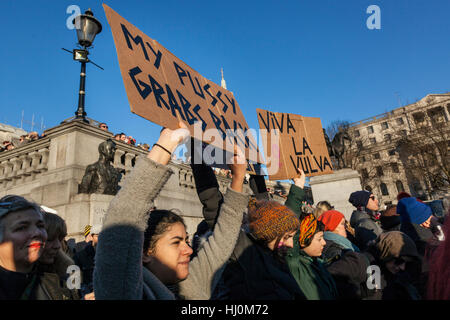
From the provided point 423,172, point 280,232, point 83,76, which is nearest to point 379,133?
point 423,172

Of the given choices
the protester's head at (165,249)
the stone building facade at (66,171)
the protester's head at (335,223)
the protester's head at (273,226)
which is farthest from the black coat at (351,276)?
the stone building facade at (66,171)

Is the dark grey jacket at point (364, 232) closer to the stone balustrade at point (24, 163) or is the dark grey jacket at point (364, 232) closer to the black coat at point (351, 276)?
the black coat at point (351, 276)

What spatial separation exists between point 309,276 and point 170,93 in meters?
1.86

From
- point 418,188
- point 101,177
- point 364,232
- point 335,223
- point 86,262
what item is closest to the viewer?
point 335,223

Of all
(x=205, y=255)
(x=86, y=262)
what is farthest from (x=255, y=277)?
(x=86, y=262)

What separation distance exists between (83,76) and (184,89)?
7.79 meters

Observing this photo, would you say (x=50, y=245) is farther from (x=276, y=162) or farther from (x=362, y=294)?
(x=276, y=162)

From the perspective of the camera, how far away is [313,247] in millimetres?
2396

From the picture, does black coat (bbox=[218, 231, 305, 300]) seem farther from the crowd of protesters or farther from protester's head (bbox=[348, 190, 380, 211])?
protester's head (bbox=[348, 190, 380, 211])

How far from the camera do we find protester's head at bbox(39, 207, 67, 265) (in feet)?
6.27

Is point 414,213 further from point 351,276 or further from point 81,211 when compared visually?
point 81,211

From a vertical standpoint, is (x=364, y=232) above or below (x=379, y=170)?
below

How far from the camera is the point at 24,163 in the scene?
864 centimetres

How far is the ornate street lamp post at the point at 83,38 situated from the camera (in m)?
8.59
